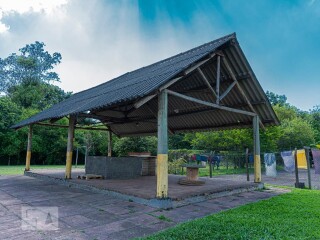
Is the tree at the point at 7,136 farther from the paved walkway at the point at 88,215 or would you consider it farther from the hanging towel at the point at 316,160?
the hanging towel at the point at 316,160

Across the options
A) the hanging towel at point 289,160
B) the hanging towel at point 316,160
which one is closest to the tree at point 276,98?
the hanging towel at point 289,160

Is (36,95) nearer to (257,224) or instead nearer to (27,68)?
(27,68)

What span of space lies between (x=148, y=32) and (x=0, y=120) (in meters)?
17.5

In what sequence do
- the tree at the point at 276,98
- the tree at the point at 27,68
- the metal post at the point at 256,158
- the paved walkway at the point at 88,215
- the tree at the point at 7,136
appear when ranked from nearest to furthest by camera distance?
1. the paved walkway at the point at 88,215
2. the metal post at the point at 256,158
3. the tree at the point at 7,136
4. the tree at the point at 27,68
5. the tree at the point at 276,98

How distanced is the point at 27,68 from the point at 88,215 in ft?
139

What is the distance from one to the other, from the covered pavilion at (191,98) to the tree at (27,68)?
33.8 meters

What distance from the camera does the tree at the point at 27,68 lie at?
132 feet

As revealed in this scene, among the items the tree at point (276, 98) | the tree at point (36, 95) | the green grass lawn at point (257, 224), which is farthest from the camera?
the tree at point (276, 98)

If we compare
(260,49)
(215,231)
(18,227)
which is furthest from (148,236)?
(260,49)

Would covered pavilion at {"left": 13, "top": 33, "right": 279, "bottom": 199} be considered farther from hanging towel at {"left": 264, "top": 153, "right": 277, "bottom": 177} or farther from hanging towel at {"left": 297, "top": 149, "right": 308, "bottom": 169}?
hanging towel at {"left": 264, "top": 153, "right": 277, "bottom": 177}

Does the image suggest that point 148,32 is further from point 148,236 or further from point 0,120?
point 0,120

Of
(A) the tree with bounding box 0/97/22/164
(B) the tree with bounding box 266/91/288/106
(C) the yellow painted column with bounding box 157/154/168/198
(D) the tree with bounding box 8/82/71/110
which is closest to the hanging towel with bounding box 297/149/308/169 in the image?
(C) the yellow painted column with bounding box 157/154/168/198

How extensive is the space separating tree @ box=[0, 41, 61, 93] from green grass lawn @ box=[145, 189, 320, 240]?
136 ft

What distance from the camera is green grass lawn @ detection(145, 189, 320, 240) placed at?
147 inches
